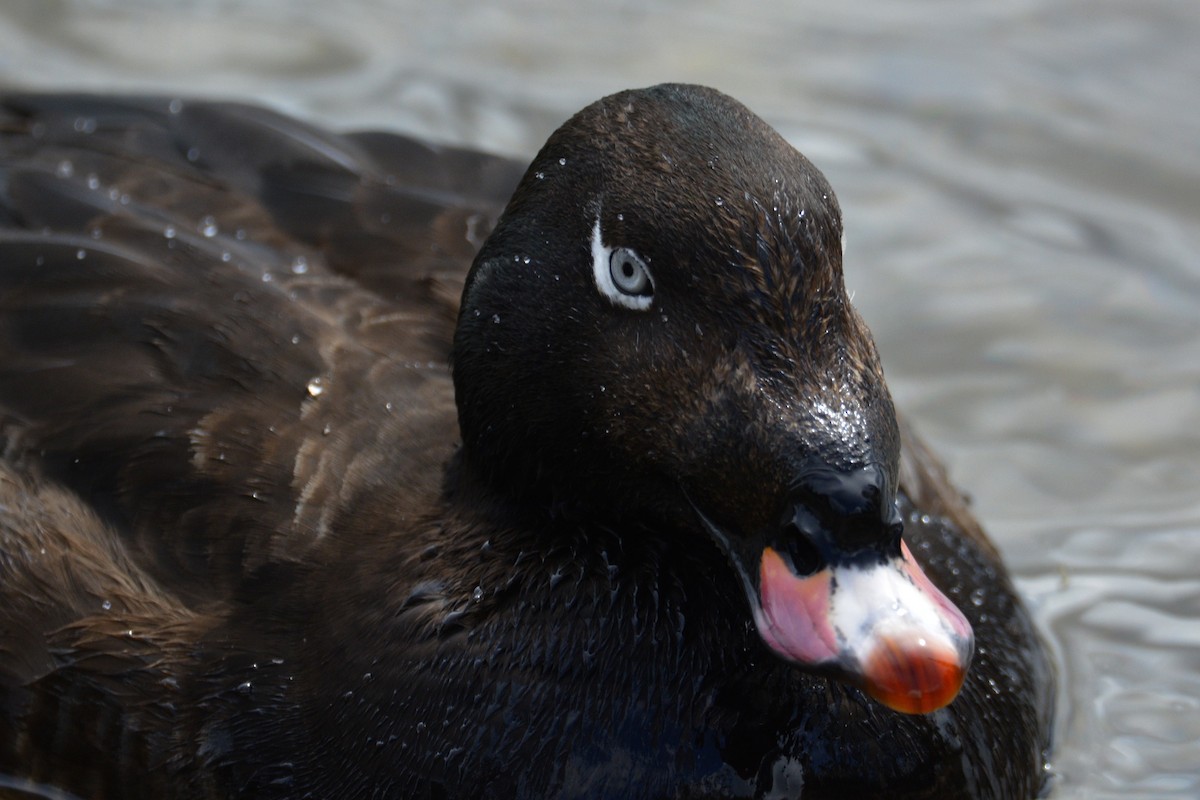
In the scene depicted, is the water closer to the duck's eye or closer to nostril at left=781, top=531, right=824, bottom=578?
nostril at left=781, top=531, right=824, bottom=578

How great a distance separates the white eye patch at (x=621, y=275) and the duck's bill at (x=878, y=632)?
0.75m

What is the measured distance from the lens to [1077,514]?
6387mm

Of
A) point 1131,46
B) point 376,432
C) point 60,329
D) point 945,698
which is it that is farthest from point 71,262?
point 1131,46

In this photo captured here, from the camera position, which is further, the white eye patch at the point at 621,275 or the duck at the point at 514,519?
the white eye patch at the point at 621,275

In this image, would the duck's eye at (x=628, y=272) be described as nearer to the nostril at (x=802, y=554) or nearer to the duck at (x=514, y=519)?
the duck at (x=514, y=519)

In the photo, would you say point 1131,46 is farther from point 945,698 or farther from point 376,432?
point 945,698

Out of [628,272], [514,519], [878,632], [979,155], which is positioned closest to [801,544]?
[878,632]

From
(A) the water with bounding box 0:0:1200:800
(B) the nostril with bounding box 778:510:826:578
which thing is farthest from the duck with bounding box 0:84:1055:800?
(A) the water with bounding box 0:0:1200:800

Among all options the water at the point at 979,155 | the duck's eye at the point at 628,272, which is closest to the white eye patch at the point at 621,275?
the duck's eye at the point at 628,272

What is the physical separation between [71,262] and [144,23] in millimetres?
3915

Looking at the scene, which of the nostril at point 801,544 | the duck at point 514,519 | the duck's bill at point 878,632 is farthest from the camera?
the duck at point 514,519

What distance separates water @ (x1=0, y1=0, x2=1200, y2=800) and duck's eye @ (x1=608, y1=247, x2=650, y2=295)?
2.31 m

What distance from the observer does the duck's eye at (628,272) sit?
13.1ft

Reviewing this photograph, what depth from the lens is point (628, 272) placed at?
4027mm
